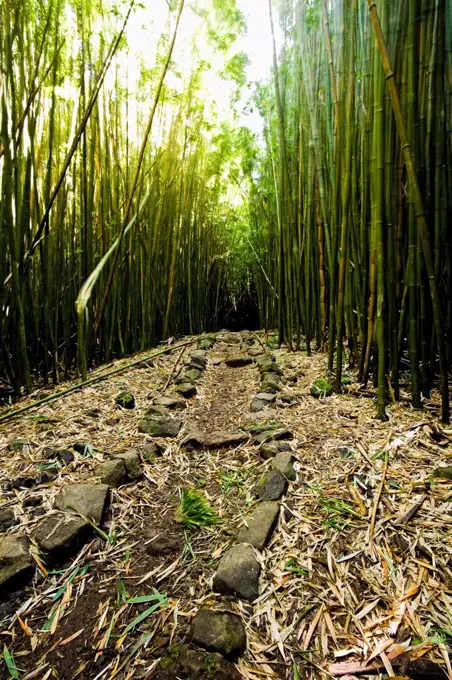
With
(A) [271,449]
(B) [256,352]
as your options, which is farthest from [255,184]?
(A) [271,449]

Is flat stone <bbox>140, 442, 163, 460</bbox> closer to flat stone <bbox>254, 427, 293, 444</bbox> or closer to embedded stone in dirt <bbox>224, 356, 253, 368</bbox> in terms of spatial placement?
flat stone <bbox>254, 427, 293, 444</bbox>

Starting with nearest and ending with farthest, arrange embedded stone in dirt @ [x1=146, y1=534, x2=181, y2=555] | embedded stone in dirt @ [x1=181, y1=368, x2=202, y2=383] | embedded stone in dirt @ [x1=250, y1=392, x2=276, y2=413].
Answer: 1. embedded stone in dirt @ [x1=146, y1=534, x2=181, y2=555]
2. embedded stone in dirt @ [x1=250, y1=392, x2=276, y2=413]
3. embedded stone in dirt @ [x1=181, y1=368, x2=202, y2=383]

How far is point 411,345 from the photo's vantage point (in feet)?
3.39

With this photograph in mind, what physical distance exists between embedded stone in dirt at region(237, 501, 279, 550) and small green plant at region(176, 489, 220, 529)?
76 millimetres

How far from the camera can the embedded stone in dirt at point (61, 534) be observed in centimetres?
62

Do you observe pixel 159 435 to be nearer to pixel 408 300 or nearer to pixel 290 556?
pixel 290 556

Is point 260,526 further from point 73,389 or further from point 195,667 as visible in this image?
point 73,389

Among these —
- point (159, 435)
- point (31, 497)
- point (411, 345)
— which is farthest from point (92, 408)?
point (411, 345)

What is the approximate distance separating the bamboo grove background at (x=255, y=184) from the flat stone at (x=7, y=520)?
1.82 ft

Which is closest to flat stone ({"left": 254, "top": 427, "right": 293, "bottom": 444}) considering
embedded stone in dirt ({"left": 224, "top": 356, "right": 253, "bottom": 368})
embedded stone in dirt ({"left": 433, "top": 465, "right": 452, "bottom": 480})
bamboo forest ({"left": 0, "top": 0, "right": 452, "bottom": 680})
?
bamboo forest ({"left": 0, "top": 0, "right": 452, "bottom": 680})

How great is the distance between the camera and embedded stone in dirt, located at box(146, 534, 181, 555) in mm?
666

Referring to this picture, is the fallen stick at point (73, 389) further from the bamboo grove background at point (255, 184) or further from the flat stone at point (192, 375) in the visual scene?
the flat stone at point (192, 375)

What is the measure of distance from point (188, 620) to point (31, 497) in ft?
1.43

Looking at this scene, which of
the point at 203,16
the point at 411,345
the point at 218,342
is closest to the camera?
the point at 411,345
